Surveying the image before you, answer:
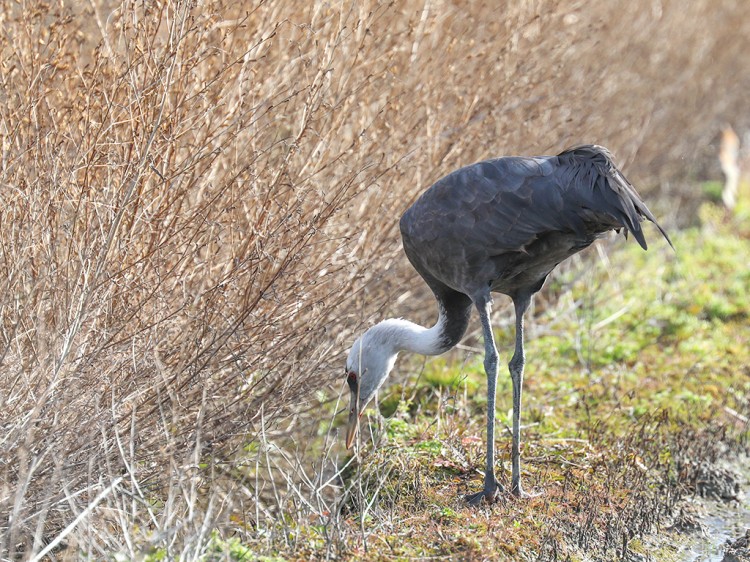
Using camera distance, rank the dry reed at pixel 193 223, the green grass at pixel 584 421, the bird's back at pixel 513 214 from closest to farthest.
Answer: the dry reed at pixel 193 223 < the green grass at pixel 584 421 < the bird's back at pixel 513 214

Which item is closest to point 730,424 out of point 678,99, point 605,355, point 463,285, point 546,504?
point 605,355

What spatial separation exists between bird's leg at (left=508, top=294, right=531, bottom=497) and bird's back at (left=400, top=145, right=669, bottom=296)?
35 centimetres

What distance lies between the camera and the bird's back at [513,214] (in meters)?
4.87

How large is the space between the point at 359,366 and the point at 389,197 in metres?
1.25

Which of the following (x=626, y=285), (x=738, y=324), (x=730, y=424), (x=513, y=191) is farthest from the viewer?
(x=626, y=285)

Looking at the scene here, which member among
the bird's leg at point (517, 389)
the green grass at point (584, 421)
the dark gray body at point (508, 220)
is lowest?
the green grass at point (584, 421)

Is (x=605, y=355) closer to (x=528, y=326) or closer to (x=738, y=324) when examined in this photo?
(x=528, y=326)

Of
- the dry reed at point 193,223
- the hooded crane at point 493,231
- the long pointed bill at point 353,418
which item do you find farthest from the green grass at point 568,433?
the dry reed at point 193,223

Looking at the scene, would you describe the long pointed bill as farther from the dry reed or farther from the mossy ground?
the dry reed

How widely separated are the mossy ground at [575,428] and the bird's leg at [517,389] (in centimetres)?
11

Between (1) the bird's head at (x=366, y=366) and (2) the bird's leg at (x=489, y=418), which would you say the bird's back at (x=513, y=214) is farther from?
(1) the bird's head at (x=366, y=366)

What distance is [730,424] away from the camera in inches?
247

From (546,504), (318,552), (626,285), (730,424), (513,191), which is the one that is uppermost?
(513,191)

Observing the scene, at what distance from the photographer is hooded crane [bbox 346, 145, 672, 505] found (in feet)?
16.1
